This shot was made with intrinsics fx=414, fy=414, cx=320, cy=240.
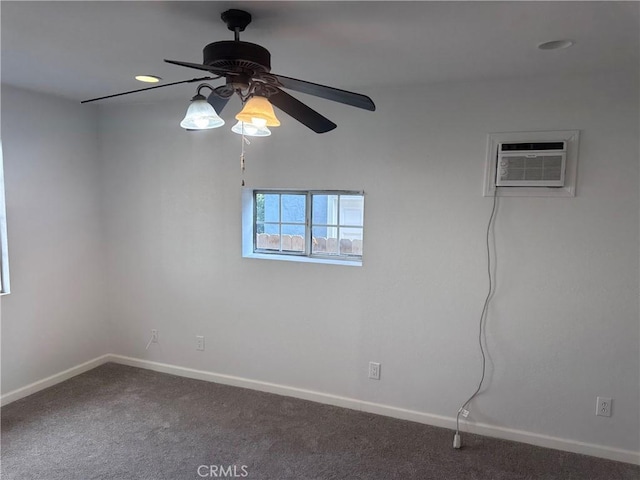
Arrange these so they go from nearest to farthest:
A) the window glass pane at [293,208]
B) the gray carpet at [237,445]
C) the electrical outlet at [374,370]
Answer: the gray carpet at [237,445]
the electrical outlet at [374,370]
the window glass pane at [293,208]

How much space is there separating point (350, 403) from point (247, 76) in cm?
238

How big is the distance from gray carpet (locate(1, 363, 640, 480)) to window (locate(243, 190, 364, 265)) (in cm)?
111

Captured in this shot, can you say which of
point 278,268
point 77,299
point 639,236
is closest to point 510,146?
point 639,236

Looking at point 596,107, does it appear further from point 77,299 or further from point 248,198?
point 77,299

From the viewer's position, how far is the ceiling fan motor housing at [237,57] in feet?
4.78

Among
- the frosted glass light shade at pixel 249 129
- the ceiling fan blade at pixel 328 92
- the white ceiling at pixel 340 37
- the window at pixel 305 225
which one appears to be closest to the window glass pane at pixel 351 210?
the window at pixel 305 225

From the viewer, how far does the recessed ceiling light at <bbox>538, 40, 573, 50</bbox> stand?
185 centimetres

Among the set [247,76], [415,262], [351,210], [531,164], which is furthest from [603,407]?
[247,76]

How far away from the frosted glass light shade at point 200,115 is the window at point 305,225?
1.42m

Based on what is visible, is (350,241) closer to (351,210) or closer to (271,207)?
(351,210)

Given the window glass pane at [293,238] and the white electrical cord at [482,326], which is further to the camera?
the window glass pane at [293,238]

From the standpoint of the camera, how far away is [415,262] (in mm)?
2771

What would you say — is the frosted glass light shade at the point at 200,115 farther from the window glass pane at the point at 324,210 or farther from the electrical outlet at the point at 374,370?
the electrical outlet at the point at 374,370

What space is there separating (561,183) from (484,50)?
93 centimetres
